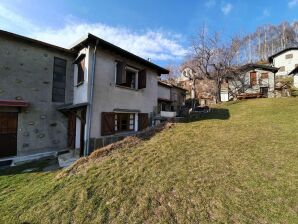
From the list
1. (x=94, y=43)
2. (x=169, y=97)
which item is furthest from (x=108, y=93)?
(x=169, y=97)

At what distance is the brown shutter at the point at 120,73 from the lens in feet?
34.1

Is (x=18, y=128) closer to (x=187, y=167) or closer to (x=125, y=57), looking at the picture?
(x=125, y=57)

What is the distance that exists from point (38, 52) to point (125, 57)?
513 cm

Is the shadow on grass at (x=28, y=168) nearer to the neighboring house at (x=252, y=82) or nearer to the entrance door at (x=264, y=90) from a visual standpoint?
the neighboring house at (x=252, y=82)

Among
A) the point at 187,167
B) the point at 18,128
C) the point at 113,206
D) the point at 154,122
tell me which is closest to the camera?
the point at 113,206

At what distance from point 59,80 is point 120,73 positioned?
427 centimetres

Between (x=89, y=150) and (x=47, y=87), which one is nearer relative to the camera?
(x=89, y=150)

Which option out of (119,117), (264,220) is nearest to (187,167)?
(264,220)

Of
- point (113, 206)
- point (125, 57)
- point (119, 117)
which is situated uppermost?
point (125, 57)

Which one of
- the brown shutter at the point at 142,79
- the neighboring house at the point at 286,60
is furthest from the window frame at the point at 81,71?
the neighboring house at the point at 286,60

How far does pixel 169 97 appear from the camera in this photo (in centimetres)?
2319

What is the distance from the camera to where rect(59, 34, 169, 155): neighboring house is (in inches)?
367

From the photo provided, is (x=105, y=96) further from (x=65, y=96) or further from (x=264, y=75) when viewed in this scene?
(x=264, y=75)

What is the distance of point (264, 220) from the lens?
3.81m
